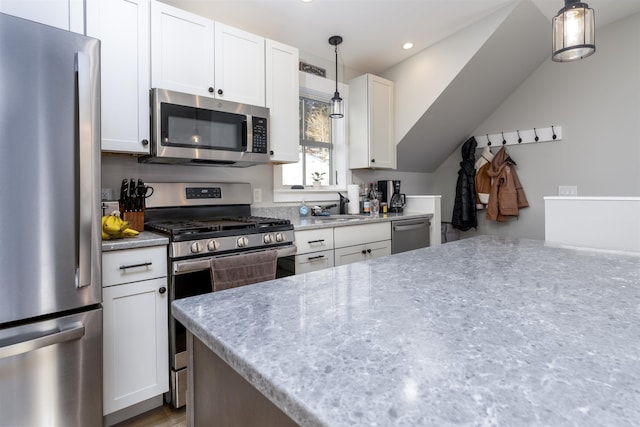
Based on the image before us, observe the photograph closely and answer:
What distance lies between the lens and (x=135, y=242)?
5.22 feet

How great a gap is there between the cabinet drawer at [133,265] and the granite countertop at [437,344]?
1054mm

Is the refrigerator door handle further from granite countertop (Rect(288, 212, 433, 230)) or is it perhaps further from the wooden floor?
granite countertop (Rect(288, 212, 433, 230))

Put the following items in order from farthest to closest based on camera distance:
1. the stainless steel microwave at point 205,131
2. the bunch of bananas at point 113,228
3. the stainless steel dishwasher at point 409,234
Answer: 1. the stainless steel dishwasher at point 409,234
2. the stainless steel microwave at point 205,131
3. the bunch of bananas at point 113,228

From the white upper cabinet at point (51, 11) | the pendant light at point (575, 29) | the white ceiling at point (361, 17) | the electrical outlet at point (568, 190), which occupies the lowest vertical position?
the electrical outlet at point (568, 190)

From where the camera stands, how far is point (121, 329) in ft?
5.15

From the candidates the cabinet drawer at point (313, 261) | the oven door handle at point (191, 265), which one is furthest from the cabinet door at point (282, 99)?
the oven door handle at point (191, 265)

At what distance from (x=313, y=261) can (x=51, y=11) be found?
6.55 ft

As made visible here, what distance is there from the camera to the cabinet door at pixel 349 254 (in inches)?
100

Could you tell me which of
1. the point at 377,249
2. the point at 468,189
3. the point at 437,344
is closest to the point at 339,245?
the point at 377,249

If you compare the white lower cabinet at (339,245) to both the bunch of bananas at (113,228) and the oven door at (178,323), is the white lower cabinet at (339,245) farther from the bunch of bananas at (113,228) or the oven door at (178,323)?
the bunch of bananas at (113,228)

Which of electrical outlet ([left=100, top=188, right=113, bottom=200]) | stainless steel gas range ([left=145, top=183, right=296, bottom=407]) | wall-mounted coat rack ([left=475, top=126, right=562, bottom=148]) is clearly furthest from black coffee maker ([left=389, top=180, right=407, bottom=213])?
electrical outlet ([left=100, top=188, right=113, bottom=200])

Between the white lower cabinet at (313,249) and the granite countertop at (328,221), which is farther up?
the granite countertop at (328,221)

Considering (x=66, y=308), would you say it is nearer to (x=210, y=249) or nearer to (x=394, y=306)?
(x=210, y=249)

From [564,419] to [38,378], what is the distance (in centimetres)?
168
